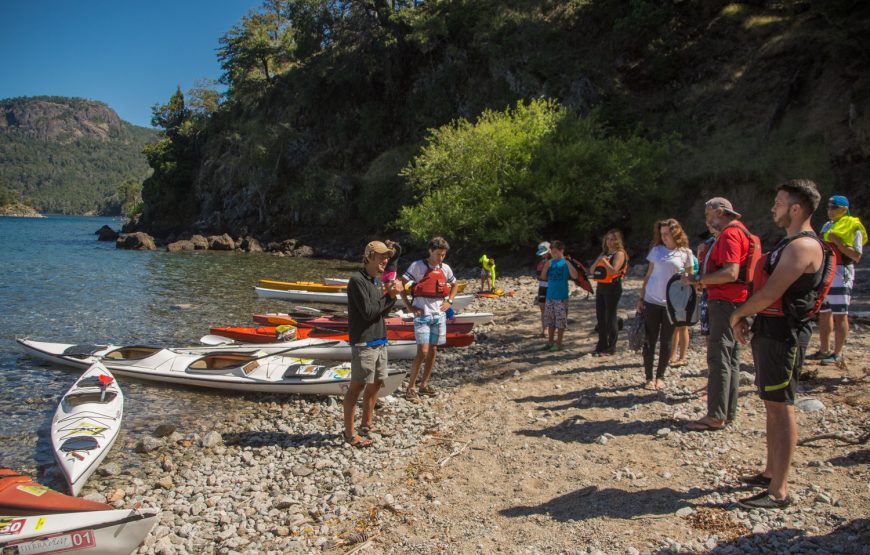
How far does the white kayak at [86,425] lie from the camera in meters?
6.22

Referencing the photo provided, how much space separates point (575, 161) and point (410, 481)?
66.2 feet

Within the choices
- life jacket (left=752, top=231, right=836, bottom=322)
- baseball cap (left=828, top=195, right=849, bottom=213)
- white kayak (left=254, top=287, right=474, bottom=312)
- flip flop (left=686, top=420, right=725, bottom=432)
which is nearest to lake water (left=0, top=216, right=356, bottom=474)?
white kayak (left=254, top=287, right=474, bottom=312)

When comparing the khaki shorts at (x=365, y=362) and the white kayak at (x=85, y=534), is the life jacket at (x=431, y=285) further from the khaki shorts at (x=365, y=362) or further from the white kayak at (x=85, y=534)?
the white kayak at (x=85, y=534)

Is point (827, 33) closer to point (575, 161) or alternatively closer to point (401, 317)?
point (575, 161)

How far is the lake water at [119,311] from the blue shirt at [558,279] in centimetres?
565

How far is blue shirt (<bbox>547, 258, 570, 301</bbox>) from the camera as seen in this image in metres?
9.41

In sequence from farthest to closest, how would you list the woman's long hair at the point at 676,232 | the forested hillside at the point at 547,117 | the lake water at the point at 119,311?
1. the forested hillside at the point at 547,117
2. the lake water at the point at 119,311
3. the woman's long hair at the point at 676,232

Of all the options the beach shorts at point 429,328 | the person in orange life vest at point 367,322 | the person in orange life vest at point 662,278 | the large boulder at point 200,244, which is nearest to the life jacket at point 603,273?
the person in orange life vest at point 662,278

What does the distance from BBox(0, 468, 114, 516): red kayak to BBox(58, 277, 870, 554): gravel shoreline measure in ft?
2.20

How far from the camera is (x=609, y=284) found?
855 centimetres

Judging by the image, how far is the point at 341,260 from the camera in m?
34.4

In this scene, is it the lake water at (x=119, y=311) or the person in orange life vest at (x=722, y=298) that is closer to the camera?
the person in orange life vest at (x=722, y=298)

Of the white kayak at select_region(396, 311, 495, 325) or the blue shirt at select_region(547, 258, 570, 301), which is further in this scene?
the white kayak at select_region(396, 311, 495, 325)

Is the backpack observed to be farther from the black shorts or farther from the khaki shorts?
the khaki shorts
